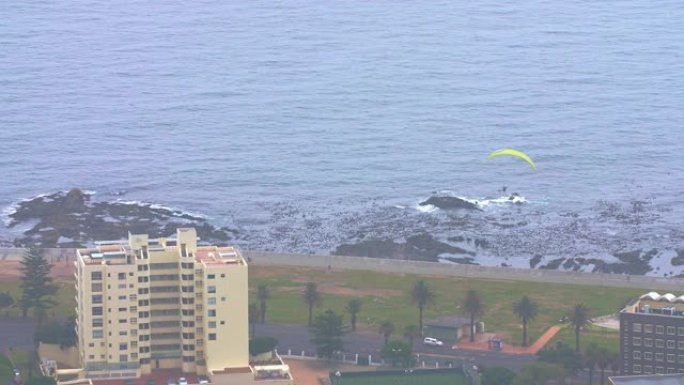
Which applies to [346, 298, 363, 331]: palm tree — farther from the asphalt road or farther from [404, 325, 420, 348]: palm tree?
[404, 325, 420, 348]: palm tree

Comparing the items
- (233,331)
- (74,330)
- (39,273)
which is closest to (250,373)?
(233,331)

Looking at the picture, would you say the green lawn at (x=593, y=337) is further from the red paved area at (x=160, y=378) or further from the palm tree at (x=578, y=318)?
the red paved area at (x=160, y=378)

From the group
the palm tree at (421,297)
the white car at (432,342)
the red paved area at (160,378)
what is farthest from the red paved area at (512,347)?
the red paved area at (160,378)

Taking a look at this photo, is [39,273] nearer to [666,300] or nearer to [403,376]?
[403,376]

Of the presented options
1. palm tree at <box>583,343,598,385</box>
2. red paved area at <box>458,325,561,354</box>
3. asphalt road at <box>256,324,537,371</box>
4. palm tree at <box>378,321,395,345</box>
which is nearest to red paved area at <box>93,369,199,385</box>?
asphalt road at <box>256,324,537,371</box>

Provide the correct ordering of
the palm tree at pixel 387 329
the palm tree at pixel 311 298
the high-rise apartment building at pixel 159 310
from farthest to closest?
the palm tree at pixel 311 298 < the palm tree at pixel 387 329 < the high-rise apartment building at pixel 159 310

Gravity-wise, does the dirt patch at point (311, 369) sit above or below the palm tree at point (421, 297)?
below

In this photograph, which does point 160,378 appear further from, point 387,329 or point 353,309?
point 353,309
